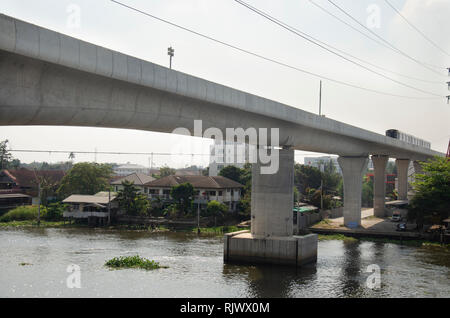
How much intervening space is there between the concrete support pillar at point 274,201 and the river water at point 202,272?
141 inches

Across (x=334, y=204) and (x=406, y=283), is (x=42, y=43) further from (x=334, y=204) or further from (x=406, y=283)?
(x=334, y=204)

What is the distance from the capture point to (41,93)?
1708cm

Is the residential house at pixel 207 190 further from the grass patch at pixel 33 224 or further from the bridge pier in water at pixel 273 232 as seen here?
the bridge pier in water at pixel 273 232

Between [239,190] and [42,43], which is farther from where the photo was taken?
[239,190]

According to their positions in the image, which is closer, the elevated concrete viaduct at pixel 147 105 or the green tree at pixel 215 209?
the elevated concrete viaduct at pixel 147 105

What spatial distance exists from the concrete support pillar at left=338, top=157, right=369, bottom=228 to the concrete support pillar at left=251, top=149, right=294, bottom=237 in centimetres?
1991

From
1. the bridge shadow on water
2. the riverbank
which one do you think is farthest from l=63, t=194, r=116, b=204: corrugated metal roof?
the bridge shadow on water

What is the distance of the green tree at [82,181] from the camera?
71.2 metres

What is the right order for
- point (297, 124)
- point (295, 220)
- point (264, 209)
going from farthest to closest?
point (295, 220), point (297, 124), point (264, 209)

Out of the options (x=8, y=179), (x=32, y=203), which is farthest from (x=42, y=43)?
(x=8, y=179)

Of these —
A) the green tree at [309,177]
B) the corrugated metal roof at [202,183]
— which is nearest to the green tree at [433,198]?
the corrugated metal roof at [202,183]

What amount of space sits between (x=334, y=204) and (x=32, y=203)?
47791 millimetres

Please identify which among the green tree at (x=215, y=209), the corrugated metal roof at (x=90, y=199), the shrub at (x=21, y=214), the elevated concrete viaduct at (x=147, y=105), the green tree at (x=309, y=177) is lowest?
the shrub at (x=21, y=214)

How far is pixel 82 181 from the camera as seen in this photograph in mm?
71375
